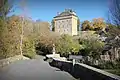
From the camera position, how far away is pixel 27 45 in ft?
77.6

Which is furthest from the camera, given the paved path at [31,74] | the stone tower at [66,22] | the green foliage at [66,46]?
the stone tower at [66,22]

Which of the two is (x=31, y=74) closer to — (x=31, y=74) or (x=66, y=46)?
(x=31, y=74)

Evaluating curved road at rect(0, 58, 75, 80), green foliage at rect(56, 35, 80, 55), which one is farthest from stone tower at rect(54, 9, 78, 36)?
curved road at rect(0, 58, 75, 80)

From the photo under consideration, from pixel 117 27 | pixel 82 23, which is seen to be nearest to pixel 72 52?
pixel 117 27

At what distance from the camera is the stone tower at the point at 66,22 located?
101 feet

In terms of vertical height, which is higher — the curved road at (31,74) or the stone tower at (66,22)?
the stone tower at (66,22)

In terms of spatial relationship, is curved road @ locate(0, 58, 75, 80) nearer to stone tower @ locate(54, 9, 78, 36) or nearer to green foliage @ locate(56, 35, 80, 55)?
green foliage @ locate(56, 35, 80, 55)

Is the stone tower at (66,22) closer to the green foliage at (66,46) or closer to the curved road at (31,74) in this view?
A: the green foliage at (66,46)

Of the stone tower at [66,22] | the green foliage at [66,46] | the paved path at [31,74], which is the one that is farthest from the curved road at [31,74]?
the stone tower at [66,22]

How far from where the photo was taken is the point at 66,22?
33938 mm

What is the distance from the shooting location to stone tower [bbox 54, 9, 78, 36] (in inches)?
1210

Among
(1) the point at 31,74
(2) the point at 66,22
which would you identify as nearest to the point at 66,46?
(2) the point at 66,22

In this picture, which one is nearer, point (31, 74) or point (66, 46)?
point (31, 74)

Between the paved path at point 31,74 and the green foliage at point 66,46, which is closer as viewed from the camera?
the paved path at point 31,74
